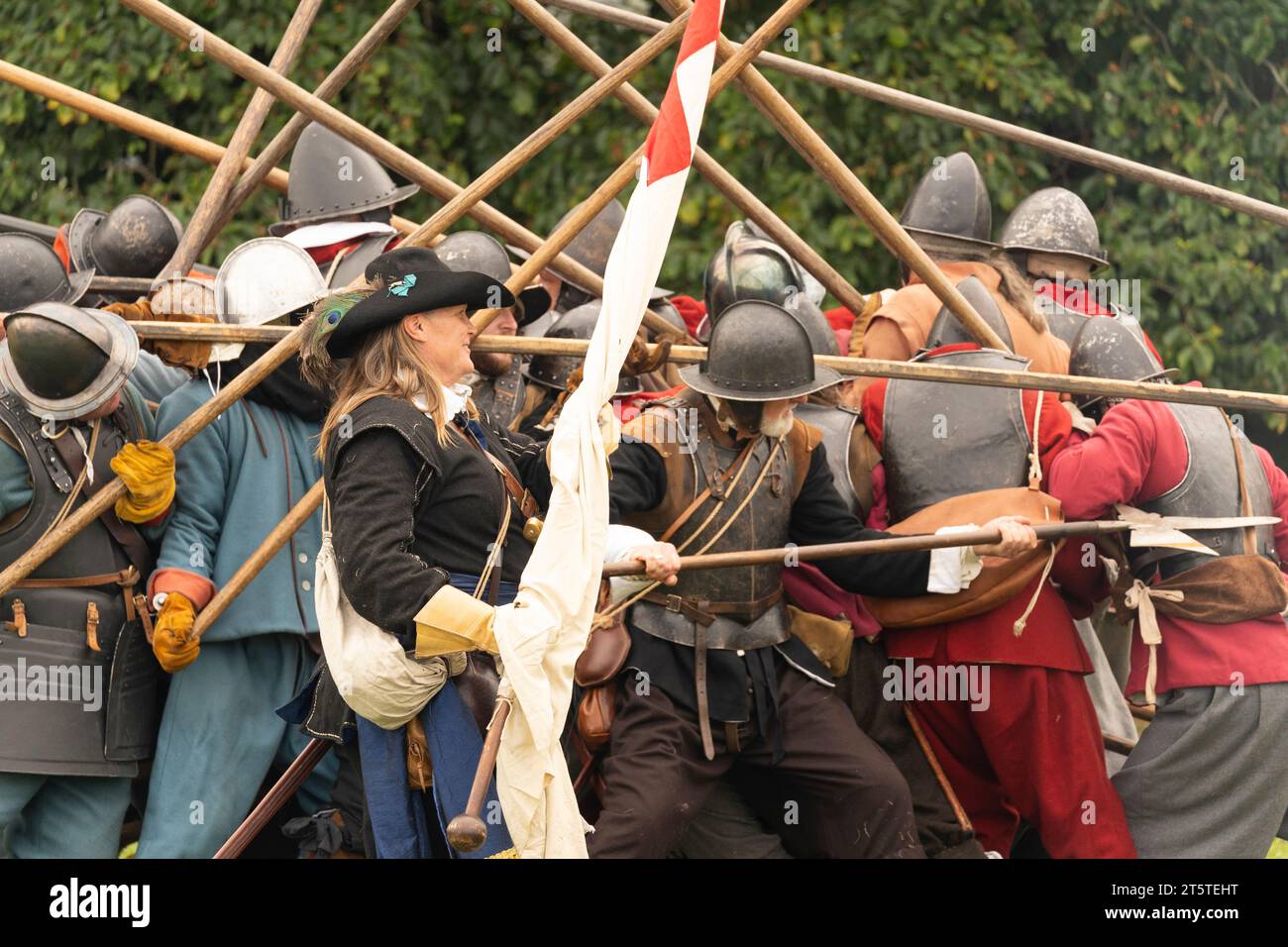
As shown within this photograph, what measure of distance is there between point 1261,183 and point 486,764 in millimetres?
7347

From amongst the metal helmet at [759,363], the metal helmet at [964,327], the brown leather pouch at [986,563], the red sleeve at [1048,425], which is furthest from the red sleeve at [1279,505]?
the metal helmet at [759,363]

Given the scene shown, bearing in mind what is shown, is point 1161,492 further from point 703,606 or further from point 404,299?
point 404,299

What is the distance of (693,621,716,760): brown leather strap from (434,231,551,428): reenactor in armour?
3.80 ft

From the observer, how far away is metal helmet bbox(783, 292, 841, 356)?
580cm

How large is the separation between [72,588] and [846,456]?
2250 millimetres

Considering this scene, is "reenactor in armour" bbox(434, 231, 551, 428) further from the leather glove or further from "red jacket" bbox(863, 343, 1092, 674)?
"red jacket" bbox(863, 343, 1092, 674)

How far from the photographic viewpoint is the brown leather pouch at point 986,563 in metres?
5.38

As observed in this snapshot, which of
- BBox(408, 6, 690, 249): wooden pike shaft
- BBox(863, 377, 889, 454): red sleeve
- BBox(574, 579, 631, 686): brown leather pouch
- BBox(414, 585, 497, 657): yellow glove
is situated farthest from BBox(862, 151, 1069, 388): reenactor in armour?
BBox(414, 585, 497, 657): yellow glove

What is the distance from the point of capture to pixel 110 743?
16.9 ft

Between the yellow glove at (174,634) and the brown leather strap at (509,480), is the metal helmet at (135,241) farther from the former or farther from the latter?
the brown leather strap at (509,480)

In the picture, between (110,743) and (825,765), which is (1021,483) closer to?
(825,765)

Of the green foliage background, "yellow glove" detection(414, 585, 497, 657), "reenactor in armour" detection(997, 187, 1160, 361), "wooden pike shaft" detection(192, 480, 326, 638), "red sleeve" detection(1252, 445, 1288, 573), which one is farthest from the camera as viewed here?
the green foliage background

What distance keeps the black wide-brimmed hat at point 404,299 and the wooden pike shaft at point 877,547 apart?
3.22 feet
